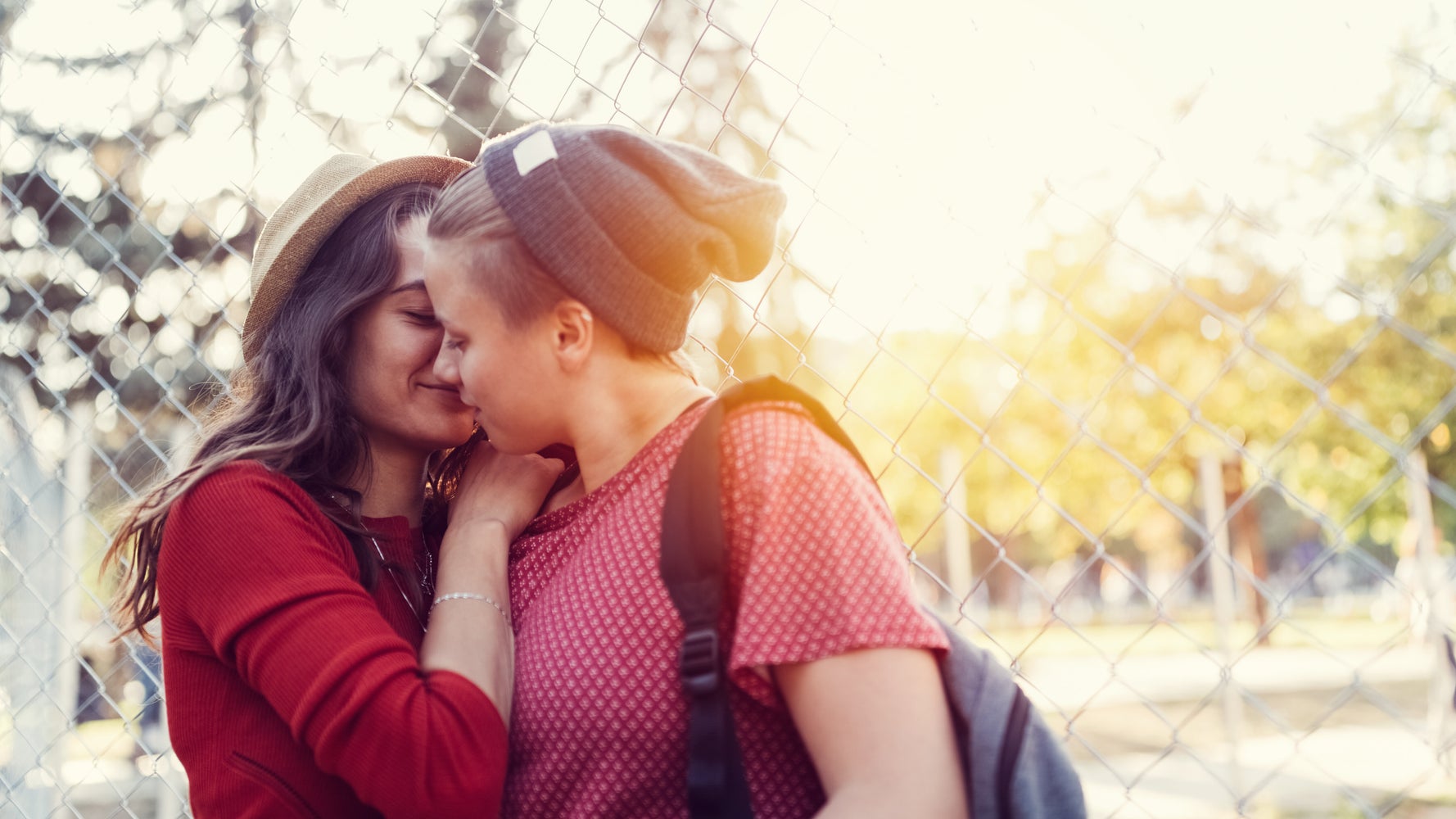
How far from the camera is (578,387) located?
1.66 m

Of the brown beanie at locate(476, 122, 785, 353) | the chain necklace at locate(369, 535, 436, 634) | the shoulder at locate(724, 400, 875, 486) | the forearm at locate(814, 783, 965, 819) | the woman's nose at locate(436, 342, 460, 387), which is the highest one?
the brown beanie at locate(476, 122, 785, 353)

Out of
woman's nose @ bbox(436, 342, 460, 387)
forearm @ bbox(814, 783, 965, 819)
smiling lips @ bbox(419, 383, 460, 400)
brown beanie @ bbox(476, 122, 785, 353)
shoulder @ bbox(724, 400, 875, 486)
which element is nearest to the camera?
forearm @ bbox(814, 783, 965, 819)

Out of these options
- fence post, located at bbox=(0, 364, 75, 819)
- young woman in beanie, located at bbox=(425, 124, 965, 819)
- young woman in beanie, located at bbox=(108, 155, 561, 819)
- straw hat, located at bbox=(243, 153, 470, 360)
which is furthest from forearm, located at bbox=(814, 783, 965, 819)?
fence post, located at bbox=(0, 364, 75, 819)

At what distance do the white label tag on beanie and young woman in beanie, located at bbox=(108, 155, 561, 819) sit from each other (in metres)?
0.49

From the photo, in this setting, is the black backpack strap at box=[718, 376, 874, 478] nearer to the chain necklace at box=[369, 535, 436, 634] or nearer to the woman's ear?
the woman's ear

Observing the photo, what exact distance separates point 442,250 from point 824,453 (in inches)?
27.2

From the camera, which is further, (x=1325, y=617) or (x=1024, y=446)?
(x=1325, y=617)

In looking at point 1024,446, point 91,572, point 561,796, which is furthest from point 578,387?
point 1024,446

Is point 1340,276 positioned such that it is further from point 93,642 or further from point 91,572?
point 91,572

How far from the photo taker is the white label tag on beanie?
1562 mm

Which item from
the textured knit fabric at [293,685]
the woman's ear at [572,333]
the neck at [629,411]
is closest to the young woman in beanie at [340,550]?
the textured knit fabric at [293,685]

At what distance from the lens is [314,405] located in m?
1.92

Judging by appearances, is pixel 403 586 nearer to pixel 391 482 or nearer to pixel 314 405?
pixel 391 482

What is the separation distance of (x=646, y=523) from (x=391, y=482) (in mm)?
724
